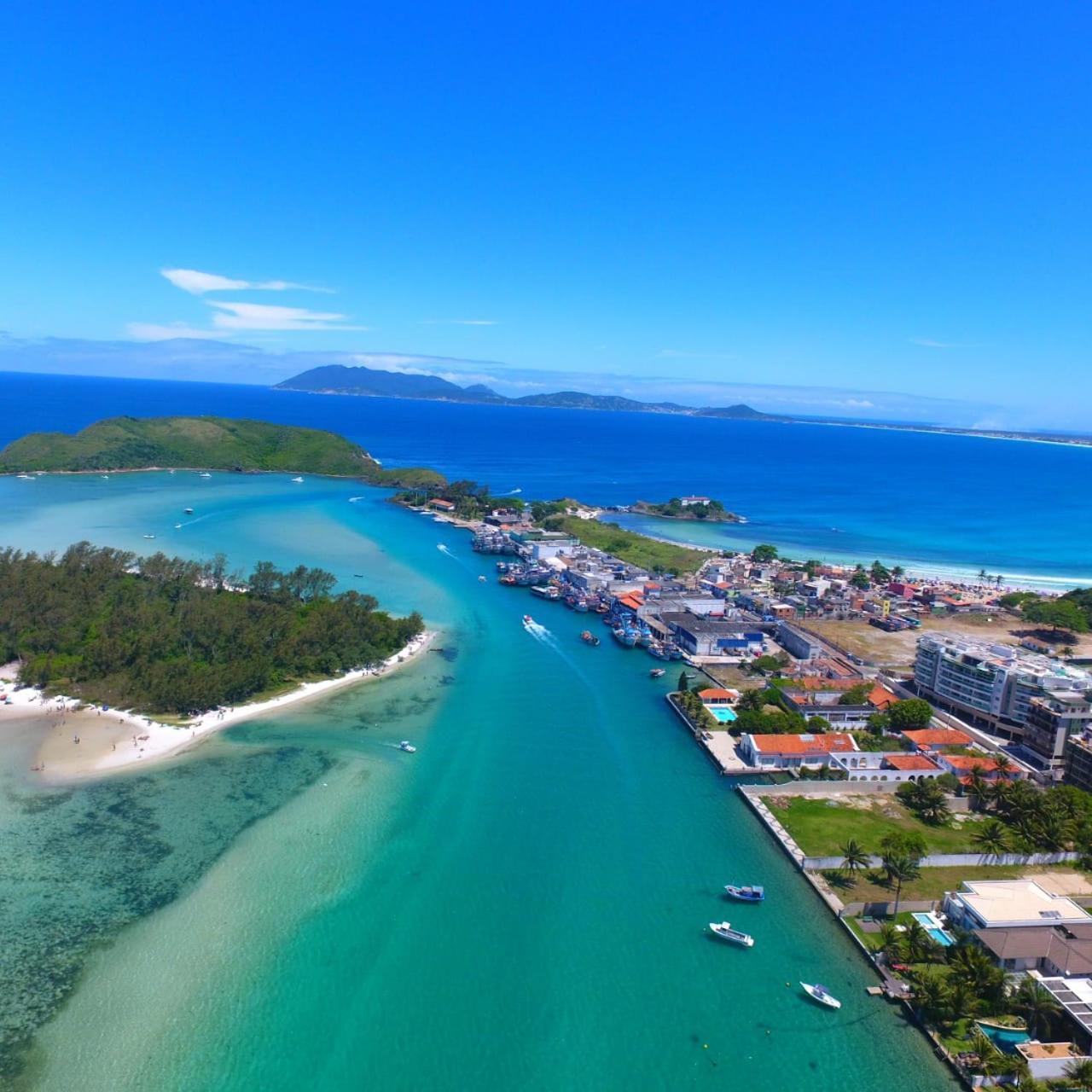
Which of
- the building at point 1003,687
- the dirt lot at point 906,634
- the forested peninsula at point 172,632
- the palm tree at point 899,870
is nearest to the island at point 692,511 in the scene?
the dirt lot at point 906,634

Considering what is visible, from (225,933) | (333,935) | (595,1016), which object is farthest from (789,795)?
(225,933)

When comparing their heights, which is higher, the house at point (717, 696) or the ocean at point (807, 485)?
the ocean at point (807, 485)

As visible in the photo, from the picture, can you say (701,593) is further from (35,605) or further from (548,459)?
(548,459)

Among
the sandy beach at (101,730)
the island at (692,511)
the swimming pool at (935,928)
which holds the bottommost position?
the sandy beach at (101,730)

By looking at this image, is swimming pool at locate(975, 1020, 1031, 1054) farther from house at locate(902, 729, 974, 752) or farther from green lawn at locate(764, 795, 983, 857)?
house at locate(902, 729, 974, 752)

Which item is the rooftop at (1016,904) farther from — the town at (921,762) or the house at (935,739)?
the house at (935,739)

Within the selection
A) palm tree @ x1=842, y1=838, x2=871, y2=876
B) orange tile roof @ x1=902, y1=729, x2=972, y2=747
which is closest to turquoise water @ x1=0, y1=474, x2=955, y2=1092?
palm tree @ x1=842, y1=838, x2=871, y2=876

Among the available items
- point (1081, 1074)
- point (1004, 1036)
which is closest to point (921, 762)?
point (1004, 1036)
